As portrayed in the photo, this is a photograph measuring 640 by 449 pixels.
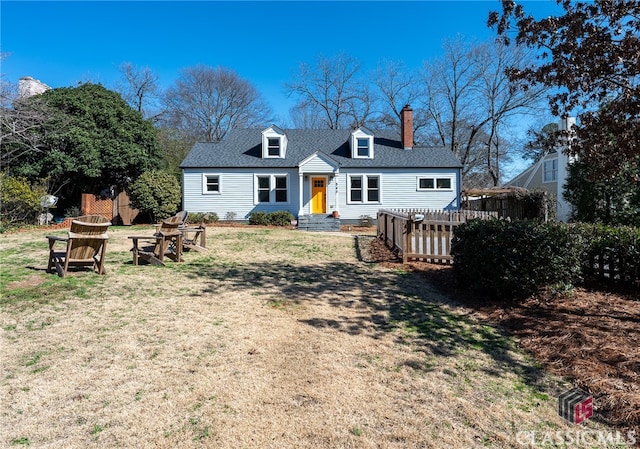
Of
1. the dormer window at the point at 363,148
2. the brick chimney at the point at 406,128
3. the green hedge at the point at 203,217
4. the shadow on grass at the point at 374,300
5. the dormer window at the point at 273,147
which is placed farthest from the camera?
the brick chimney at the point at 406,128

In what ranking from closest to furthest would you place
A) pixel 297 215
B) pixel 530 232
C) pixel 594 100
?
pixel 594 100
pixel 530 232
pixel 297 215

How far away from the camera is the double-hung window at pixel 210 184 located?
72.5ft

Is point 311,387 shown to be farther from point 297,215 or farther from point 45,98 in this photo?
point 45,98

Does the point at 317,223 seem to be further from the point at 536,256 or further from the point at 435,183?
the point at 536,256

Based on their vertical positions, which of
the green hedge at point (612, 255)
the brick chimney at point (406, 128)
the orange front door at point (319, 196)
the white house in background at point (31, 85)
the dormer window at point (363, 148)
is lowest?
the green hedge at point (612, 255)

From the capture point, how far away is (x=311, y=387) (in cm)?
319

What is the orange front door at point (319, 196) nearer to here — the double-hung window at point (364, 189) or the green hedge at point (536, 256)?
the double-hung window at point (364, 189)

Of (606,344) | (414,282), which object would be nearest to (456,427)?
(606,344)

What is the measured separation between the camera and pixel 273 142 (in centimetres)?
2312

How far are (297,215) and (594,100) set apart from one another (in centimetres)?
1773

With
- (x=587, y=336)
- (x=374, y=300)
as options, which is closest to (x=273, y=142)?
(x=374, y=300)

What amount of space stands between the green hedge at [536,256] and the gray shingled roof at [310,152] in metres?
16.4

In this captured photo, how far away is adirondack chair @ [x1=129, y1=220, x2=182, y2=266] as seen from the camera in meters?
8.09

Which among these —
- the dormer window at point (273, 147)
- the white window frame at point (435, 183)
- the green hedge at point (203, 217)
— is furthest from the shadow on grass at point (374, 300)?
the white window frame at point (435, 183)
